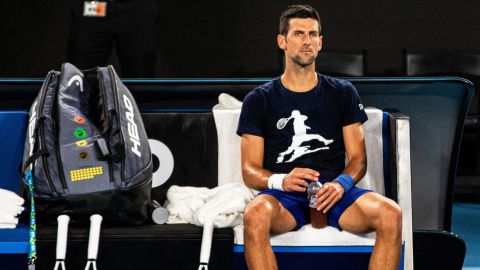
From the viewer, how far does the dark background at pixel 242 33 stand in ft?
11.6

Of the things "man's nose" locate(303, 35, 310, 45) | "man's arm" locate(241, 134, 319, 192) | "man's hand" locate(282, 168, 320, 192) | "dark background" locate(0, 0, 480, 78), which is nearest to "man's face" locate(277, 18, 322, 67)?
"man's nose" locate(303, 35, 310, 45)

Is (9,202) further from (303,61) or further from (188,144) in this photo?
(303,61)

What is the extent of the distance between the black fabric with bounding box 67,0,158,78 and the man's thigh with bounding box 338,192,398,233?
65.7 inches

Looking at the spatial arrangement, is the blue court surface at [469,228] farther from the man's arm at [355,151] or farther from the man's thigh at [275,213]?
the man's thigh at [275,213]

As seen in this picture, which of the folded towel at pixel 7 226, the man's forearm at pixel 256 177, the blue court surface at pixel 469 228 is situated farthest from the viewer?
the blue court surface at pixel 469 228

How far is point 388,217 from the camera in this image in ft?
4.91

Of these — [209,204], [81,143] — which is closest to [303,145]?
[209,204]

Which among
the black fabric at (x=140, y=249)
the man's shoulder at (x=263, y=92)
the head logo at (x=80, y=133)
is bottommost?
the black fabric at (x=140, y=249)

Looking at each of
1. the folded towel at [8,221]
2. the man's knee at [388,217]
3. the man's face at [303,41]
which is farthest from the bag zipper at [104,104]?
the man's knee at [388,217]

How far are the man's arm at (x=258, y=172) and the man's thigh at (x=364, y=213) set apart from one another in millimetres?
150

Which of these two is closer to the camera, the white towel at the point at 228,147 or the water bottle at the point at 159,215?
the water bottle at the point at 159,215

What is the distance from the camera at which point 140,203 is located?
1613 millimetres

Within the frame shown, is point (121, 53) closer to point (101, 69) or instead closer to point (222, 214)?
point (101, 69)

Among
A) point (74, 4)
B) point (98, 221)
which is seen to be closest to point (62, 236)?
point (98, 221)
